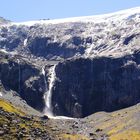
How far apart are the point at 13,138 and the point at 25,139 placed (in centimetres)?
763

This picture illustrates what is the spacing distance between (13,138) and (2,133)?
438cm

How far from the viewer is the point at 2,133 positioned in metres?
189

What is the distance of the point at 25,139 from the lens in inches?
7707

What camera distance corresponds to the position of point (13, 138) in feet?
621

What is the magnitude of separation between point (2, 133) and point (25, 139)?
423 inches
